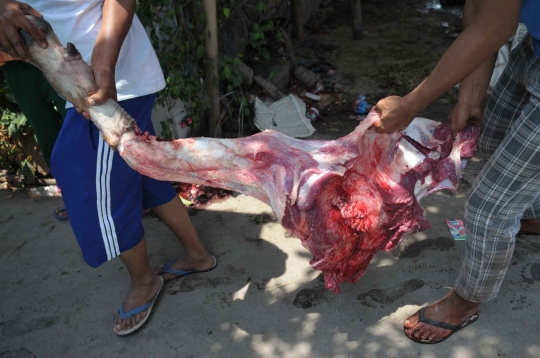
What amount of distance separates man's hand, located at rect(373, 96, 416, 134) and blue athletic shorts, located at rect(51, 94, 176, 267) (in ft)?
3.76

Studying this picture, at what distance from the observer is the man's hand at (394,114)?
1.77 meters

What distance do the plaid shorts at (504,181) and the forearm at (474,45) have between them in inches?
14.3

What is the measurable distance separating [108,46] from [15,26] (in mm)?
333

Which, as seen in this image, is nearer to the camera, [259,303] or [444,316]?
[444,316]

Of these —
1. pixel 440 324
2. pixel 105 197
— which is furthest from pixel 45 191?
pixel 440 324

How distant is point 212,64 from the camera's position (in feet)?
12.3

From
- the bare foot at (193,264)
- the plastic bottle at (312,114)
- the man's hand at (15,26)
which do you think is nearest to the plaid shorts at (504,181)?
the bare foot at (193,264)

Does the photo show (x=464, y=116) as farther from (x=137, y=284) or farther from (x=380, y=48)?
(x=380, y=48)

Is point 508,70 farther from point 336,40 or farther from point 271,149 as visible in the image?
point 336,40

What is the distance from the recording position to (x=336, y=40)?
6.88m

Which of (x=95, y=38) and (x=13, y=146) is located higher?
(x=95, y=38)

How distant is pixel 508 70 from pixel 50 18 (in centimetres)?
208

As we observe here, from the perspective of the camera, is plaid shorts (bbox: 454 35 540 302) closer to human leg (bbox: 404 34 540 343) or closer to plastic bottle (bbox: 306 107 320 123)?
human leg (bbox: 404 34 540 343)

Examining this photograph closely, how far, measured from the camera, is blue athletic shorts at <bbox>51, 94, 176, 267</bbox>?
2055 millimetres
